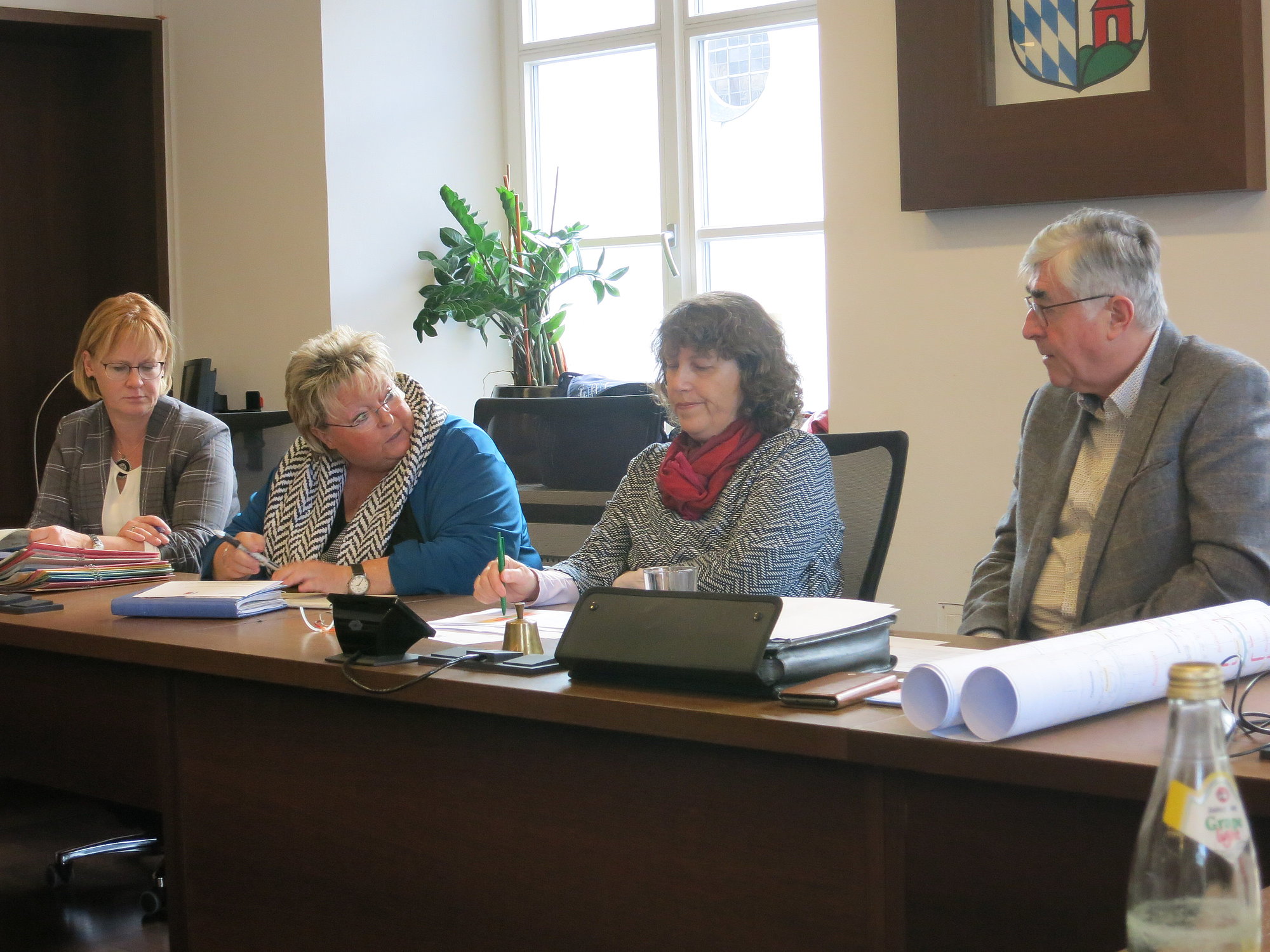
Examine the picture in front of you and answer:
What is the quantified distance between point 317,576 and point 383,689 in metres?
0.76

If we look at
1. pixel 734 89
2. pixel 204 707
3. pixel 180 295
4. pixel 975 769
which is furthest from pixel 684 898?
pixel 180 295

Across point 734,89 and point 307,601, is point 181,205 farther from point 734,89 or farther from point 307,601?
point 307,601

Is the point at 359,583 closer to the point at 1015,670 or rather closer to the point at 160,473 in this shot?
the point at 160,473

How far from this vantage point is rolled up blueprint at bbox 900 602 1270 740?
1.04 m

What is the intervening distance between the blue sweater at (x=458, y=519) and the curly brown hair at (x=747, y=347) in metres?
0.41

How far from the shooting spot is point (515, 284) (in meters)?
4.28

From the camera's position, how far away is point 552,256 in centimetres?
425

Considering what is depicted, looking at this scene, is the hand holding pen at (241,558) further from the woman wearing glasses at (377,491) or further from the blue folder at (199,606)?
the blue folder at (199,606)

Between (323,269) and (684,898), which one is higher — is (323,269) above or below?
above

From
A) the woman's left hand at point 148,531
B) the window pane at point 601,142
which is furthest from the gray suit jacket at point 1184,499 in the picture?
the window pane at point 601,142

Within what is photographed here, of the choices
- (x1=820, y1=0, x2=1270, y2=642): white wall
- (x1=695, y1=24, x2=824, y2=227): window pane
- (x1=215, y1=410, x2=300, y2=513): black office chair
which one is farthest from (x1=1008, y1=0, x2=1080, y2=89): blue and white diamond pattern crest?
(x1=215, y1=410, x2=300, y2=513): black office chair

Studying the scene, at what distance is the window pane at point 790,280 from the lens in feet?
13.6

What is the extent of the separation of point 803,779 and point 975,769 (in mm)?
204

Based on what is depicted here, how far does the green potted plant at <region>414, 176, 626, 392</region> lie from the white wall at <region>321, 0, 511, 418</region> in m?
0.15
